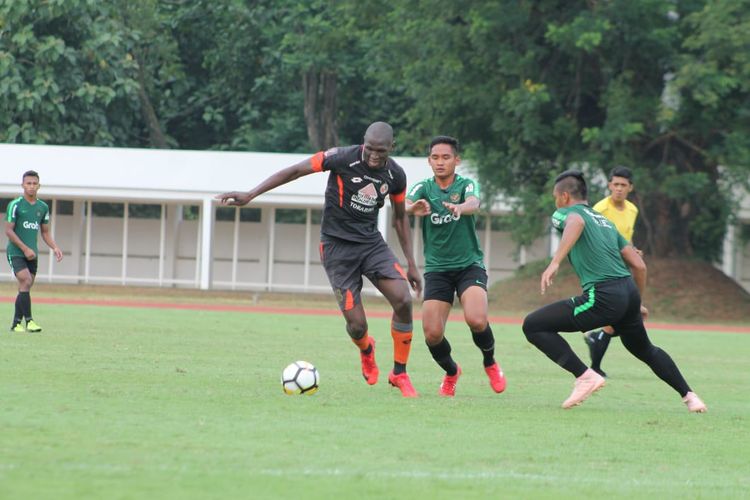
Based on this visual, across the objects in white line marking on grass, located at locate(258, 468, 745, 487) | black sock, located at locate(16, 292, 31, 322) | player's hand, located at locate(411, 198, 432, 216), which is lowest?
black sock, located at locate(16, 292, 31, 322)

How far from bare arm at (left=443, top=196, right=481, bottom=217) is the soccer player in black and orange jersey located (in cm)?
59

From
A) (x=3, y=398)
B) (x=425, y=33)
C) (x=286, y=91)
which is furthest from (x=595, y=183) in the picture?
(x=3, y=398)

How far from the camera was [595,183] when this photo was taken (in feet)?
115

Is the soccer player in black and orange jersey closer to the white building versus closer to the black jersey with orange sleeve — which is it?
the black jersey with orange sleeve

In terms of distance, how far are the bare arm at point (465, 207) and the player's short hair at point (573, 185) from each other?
70cm

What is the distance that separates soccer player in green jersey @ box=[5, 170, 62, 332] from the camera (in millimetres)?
17000

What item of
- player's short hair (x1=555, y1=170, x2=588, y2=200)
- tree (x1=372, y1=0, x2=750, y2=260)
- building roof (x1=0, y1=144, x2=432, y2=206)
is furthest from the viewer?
building roof (x1=0, y1=144, x2=432, y2=206)

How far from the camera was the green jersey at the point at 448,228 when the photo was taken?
11.0 metres

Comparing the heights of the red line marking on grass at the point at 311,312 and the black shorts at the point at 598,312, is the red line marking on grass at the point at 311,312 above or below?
below

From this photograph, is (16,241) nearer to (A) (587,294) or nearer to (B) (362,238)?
(B) (362,238)

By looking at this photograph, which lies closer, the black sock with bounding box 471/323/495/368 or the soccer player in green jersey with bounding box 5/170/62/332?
the black sock with bounding box 471/323/495/368

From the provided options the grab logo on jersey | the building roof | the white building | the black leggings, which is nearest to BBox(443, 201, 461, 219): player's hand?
the grab logo on jersey

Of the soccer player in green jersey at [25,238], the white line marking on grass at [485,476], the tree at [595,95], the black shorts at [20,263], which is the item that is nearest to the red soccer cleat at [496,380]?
the white line marking on grass at [485,476]

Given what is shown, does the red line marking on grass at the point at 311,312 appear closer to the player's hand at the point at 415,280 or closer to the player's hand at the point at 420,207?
the player's hand at the point at 415,280
